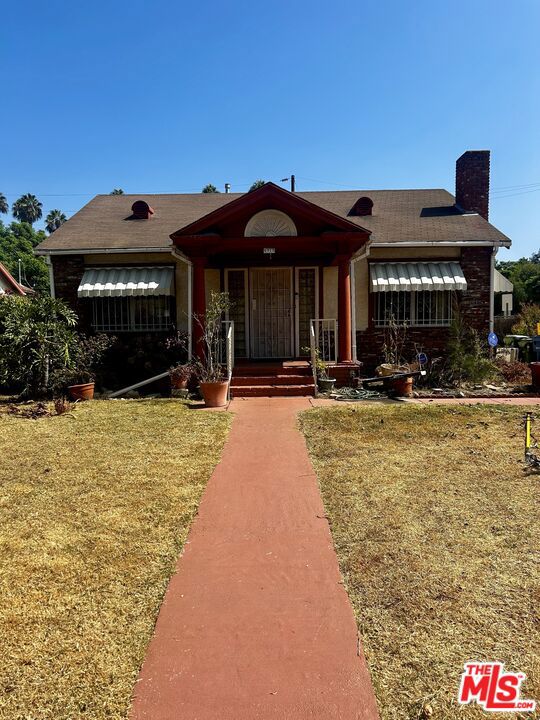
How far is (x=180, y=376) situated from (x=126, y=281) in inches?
133

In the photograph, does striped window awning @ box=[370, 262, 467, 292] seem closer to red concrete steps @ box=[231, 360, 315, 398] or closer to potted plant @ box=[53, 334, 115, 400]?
red concrete steps @ box=[231, 360, 315, 398]

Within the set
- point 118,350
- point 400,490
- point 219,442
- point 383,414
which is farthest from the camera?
point 118,350

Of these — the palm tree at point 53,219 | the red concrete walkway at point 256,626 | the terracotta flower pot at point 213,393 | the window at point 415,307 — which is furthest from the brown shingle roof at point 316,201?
the palm tree at point 53,219

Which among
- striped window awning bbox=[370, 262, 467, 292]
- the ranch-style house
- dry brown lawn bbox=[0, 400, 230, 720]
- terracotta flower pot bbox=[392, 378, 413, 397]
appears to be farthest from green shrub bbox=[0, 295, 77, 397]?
striped window awning bbox=[370, 262, 467, 292]

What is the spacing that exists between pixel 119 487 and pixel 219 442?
1869 millimetres

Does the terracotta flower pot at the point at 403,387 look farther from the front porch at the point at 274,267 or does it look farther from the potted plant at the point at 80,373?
the potted plant at the point at 80,373

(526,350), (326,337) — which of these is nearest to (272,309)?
(326,337)

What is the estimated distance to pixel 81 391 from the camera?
9250 mm

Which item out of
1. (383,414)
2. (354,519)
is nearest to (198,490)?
(354,519)

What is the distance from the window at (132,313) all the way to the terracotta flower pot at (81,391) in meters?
2.92

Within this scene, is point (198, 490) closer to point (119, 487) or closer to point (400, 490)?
point (119, 487)

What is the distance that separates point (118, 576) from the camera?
2945 millimetres

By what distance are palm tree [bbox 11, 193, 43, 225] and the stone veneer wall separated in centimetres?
9668

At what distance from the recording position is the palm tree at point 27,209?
90625mm
